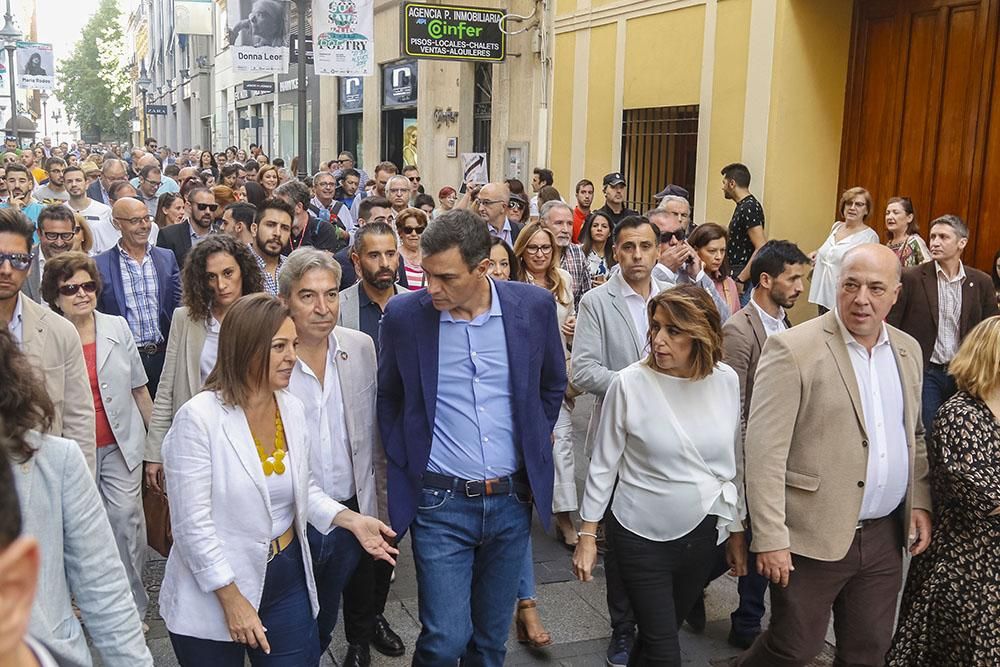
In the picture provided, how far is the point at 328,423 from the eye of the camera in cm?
401

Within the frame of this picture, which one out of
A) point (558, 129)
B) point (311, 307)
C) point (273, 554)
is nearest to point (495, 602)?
point (273, 554)

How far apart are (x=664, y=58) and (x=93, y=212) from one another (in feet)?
23.4

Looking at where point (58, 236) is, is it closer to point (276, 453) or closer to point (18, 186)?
point (276, 453)

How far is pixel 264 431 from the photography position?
3355mm

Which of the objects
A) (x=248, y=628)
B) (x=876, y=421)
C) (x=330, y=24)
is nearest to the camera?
(x=248, y=628)

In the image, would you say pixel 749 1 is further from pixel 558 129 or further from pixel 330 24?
pixel 330 24

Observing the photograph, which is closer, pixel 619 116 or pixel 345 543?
pixel 345 543

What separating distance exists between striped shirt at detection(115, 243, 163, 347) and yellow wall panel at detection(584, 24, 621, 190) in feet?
29.3

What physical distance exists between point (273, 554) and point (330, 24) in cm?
1384

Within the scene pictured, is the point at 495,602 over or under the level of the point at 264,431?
under

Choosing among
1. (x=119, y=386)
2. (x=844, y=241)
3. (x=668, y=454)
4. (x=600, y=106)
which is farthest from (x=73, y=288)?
(x=600, y=106)

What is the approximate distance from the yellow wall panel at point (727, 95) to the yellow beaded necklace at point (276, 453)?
893 centimetres

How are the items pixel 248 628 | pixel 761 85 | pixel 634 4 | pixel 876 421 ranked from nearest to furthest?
pixel 248 628
pixel 876 421
pixel 761 85
pixel 634 4

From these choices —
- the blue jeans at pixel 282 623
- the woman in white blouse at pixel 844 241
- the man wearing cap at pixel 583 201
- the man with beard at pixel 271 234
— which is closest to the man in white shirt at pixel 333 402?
the blue jeans at pixel 282 623
